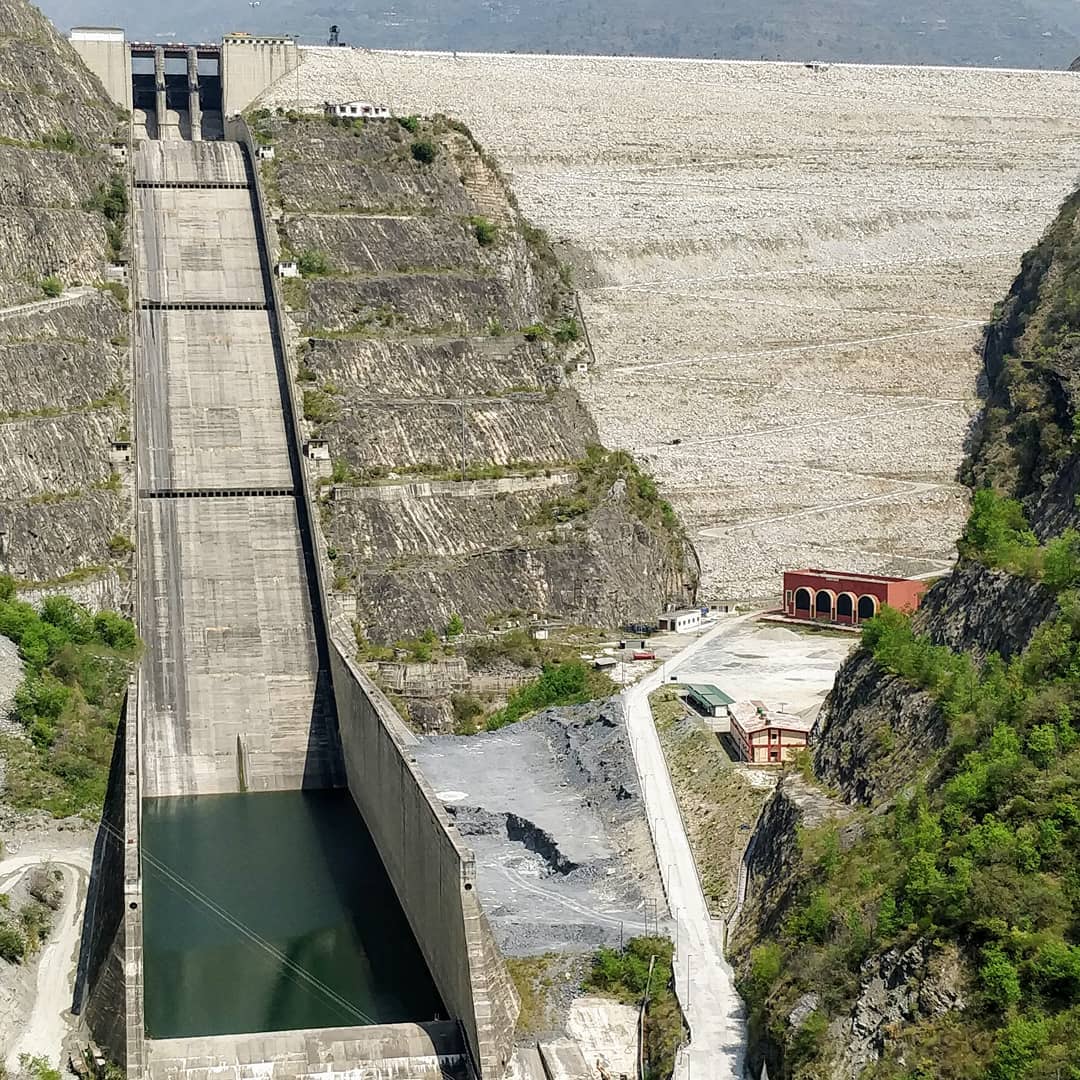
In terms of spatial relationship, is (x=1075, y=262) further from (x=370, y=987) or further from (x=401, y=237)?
(x=370, y=987)

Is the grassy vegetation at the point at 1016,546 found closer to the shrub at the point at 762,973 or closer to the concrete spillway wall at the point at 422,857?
the shrub at the point at 762,973

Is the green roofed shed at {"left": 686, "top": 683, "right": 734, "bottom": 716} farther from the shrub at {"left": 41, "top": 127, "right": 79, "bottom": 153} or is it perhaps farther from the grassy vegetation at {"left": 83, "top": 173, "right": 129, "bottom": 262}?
the shrub at {"left": 41, "top": 127, "right": 79, "bottom": 153}

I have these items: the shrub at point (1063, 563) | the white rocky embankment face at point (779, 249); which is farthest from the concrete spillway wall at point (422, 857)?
the white rocky embankment face at point (779, 249)

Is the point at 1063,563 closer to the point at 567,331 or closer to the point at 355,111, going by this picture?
the point at 567,331

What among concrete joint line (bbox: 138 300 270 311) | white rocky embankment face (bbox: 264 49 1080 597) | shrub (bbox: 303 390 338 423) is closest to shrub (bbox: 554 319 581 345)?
white rocky embankment face (bbox: 264 49 1080 597)

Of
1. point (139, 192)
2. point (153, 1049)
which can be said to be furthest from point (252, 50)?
point (153, 1049)
